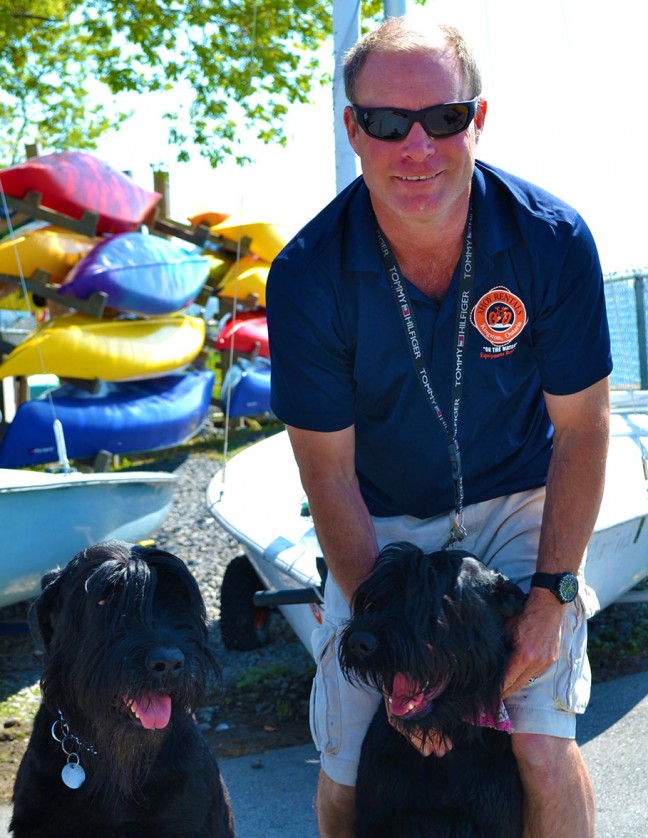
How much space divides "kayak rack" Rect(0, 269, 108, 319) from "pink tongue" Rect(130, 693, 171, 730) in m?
6.94

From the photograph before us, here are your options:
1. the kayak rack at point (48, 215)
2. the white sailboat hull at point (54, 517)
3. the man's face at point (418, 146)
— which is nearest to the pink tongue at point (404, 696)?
the man's face at point (418, 146)

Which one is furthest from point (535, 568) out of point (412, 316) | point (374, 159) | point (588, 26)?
point (588, 26)

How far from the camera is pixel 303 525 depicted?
15.5ft

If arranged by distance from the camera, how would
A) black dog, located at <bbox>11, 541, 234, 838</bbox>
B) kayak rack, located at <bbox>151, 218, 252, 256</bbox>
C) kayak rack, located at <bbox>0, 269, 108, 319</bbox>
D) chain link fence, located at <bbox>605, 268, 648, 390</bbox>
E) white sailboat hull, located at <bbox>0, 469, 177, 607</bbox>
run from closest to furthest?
black dog, located at <bbox>11, 541, 234, 838</bbox> < white sailboat hull, located at <bbox>0, 469, 177, 607</bbox> < chain link fence, located at <bbox>605, 268, 648, 390</bbox> < kayak rack, located at <bbox>0, 269, 108, 319</bbox> < kayak rack, located at <bbox>151, 218, 252, 256</bbox>

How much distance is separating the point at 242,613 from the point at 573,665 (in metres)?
2.95

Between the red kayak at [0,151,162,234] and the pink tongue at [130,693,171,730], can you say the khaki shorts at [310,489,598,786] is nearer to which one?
the pink tongue at [130,693,171,730]

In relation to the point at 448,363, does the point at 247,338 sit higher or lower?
lower

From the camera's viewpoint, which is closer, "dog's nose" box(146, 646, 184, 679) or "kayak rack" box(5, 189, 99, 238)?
"dog's nose" box(146, 646, 184, 679)

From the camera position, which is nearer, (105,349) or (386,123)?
(386,123)

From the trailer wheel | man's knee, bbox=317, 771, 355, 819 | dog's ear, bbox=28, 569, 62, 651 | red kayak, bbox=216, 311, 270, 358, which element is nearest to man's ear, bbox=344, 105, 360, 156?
dog's ear, bbox=28, 569, 62, 651

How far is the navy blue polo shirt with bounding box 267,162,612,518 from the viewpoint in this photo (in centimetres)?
254

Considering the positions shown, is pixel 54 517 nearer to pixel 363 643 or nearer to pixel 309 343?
pixel 309 343

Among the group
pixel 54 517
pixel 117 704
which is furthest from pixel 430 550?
pixel 54 517

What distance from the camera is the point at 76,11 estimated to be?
14070mm
